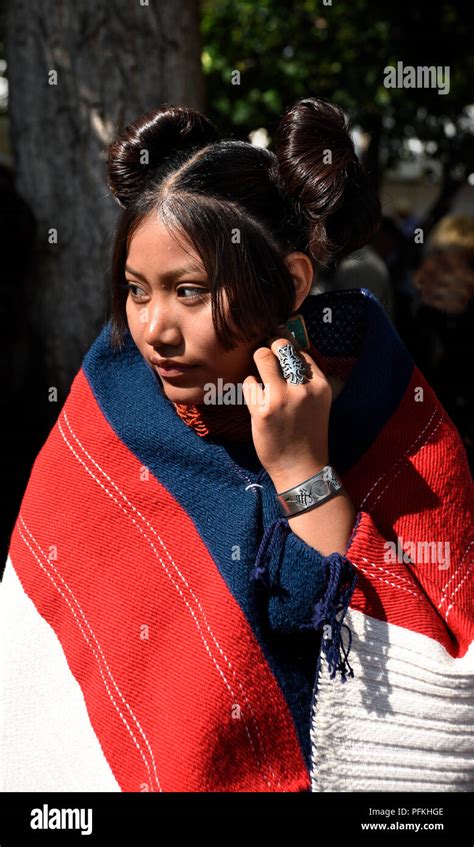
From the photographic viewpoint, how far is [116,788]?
180 centimetres

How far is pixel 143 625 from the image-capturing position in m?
1.79

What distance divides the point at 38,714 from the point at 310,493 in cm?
75

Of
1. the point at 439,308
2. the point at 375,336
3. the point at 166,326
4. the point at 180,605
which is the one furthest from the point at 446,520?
the point at 439,308

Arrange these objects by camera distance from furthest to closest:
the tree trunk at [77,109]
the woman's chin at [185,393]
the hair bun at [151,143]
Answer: the tree trunk at [77,109], the hair bun at [151,143], the woman's chin at [185,393]

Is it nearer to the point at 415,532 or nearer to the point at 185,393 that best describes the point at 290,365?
the point at 185,393

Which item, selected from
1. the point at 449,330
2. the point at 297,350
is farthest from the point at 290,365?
the point at 449,330

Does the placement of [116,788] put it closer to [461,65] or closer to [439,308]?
[439,308]

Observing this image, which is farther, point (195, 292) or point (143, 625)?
point (143, 625)

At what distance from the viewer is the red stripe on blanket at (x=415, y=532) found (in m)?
1.69

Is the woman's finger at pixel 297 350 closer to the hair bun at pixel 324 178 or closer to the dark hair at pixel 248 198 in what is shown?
the dark hair at pixel 248 198

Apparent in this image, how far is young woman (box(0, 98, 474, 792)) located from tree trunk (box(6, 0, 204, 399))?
4.78 feet

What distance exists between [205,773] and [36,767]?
1.34 feet

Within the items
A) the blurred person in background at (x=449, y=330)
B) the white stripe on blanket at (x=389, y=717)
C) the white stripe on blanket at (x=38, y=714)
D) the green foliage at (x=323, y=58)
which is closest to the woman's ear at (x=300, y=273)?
the white stripe on blanket at (x=389, y=717)

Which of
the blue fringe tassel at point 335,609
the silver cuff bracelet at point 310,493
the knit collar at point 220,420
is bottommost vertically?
the blue fringe tassel at point 335,609
